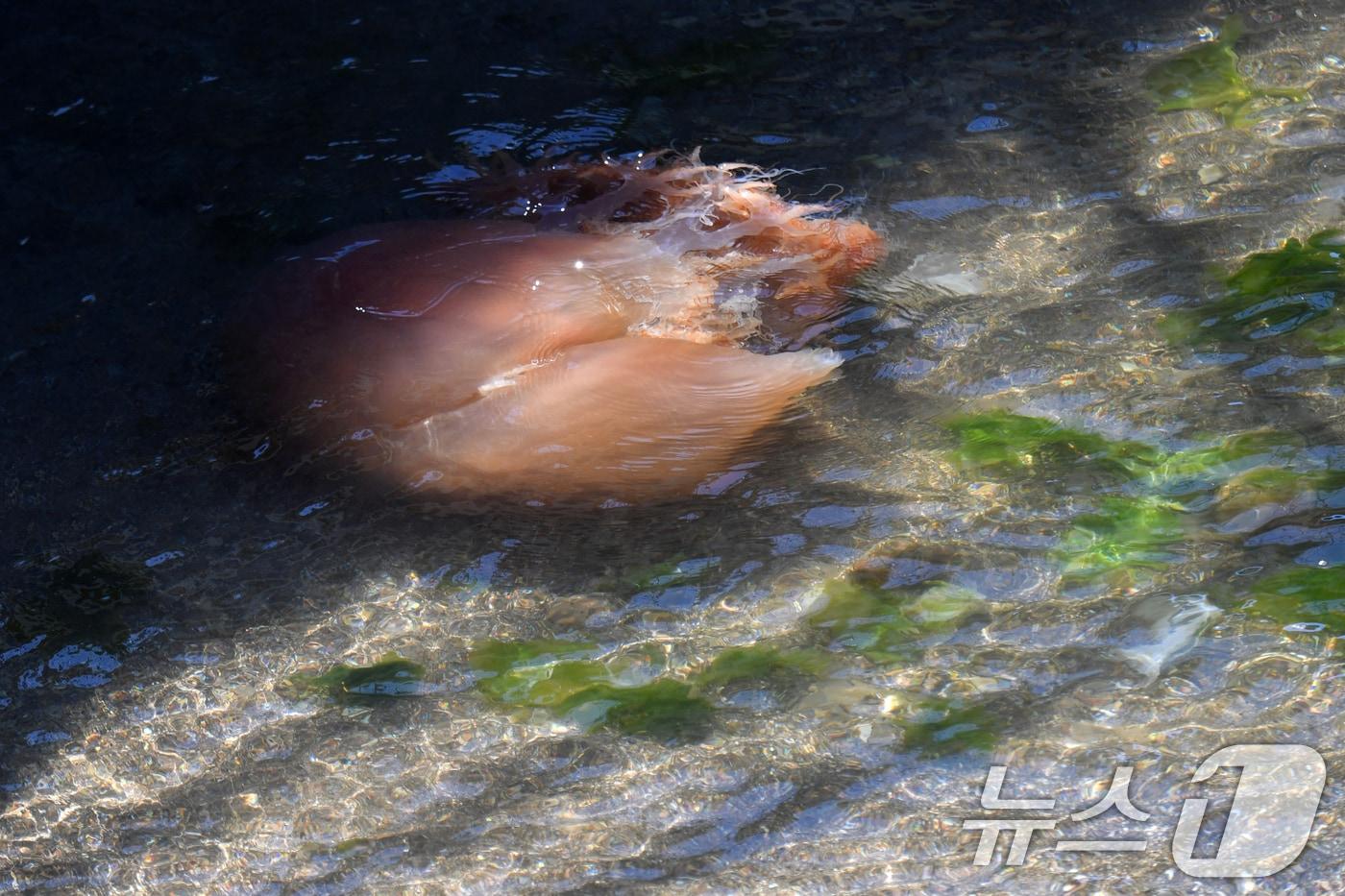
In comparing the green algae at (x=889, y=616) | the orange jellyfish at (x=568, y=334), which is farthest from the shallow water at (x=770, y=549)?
the orange jellyfish at (x=568, y=334)

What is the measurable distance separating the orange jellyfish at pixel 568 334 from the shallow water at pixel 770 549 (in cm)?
12

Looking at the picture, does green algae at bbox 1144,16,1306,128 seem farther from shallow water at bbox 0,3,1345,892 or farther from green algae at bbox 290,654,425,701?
green algae at bbox 290,654,425,701

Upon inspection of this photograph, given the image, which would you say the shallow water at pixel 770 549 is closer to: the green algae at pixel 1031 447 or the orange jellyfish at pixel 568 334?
the green algae at pixel 1031 447

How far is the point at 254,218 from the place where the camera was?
4027 millimetres

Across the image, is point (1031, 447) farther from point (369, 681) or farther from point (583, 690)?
point (369, 681)

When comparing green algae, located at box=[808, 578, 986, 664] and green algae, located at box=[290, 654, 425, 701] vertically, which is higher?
green algae, located at box=[808, 578, 986, 664]

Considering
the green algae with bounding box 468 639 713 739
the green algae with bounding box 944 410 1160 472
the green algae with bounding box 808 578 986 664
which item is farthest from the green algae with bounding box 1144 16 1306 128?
the green algae with bounding box 468 639 713 739

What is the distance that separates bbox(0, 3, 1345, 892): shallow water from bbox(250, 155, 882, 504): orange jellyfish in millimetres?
120

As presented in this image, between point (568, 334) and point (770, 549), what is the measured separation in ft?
2.68

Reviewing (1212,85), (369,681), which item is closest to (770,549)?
(369,681)

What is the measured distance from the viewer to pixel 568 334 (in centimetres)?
318

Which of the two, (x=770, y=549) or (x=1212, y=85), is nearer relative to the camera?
(x=770, y=549)

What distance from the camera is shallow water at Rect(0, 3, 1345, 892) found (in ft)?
7.54

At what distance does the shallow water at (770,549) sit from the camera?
230cm
